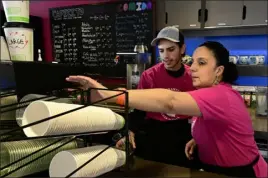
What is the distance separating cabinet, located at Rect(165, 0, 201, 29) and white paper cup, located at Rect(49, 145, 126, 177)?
9.24 feet

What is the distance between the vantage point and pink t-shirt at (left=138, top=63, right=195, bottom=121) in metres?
1.94

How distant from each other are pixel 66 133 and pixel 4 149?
196mm

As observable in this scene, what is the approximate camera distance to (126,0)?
11.9 ft

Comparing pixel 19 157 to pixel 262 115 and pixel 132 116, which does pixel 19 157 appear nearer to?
pixel 132 116

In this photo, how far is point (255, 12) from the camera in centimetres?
284

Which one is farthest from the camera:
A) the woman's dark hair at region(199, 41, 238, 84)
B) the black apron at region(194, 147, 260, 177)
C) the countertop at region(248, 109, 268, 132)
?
the countertop at region(248, 109, 268, 132)

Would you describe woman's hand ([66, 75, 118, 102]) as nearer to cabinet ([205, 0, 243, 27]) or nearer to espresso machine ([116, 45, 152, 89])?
espresso machine ([116, 45, 152, 89])

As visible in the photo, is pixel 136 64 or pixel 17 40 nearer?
pixel 17 40

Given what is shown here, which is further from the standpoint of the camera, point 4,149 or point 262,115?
point 262,115

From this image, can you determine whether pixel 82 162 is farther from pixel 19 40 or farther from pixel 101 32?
pixel 101 32

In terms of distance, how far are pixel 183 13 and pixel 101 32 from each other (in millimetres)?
1379

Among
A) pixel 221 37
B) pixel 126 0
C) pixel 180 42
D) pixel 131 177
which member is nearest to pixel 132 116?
pixel 180 42

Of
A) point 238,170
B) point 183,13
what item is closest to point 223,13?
point 183,13

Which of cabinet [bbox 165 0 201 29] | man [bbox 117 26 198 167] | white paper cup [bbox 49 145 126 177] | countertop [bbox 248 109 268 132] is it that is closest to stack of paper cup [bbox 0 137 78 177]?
white paper cup [bbox 49 145 126 177]
